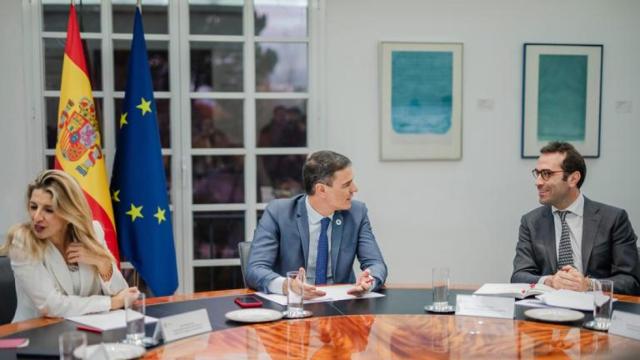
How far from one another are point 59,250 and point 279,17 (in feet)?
7.83

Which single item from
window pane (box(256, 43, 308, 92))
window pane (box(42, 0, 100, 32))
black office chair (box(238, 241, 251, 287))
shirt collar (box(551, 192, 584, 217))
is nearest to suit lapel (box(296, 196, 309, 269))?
black office chair (box(238, 241, 251, 287))

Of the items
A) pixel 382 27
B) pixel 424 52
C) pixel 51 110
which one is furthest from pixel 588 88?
pixel 51 110

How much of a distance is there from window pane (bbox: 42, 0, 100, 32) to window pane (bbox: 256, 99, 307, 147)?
112 centimetres

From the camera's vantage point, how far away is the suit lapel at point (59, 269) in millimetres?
2525

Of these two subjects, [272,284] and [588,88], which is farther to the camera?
[588,88]

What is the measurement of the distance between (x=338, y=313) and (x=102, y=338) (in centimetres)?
78

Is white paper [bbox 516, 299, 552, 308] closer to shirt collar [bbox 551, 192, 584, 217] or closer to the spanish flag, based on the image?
shirt collar [bbox 551, 192, 584, 217]

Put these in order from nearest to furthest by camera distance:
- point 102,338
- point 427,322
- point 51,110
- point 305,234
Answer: point 102,338 → point 427,322 → point 305,234 → point 51,110

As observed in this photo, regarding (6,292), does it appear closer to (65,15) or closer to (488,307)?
(488,307)

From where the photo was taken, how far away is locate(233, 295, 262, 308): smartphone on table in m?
2.43

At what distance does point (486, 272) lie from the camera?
15.3ft

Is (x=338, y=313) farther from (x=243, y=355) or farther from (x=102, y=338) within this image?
(x=102, y=338)

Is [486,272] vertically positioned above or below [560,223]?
below

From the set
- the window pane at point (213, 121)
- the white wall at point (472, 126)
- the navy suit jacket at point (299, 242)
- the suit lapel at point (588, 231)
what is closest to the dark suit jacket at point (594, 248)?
the suit lapel at point (588, 231)
